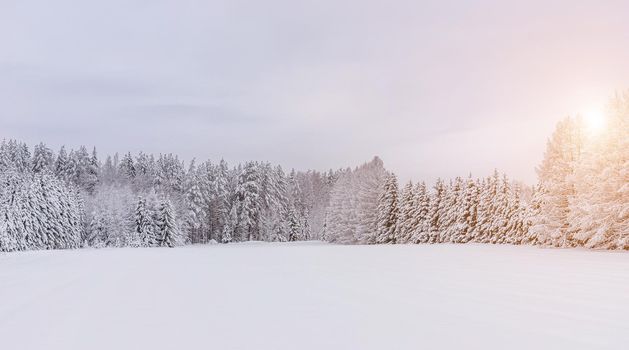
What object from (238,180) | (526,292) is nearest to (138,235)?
(238,180)

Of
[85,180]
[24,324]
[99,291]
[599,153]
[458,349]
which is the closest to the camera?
[458,349]

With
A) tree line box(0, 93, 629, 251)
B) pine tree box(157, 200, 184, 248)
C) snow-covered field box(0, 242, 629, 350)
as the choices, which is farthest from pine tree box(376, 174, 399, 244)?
snow-covered field box(0, 242, 629, 350)

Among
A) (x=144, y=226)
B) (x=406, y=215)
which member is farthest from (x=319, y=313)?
(x=144, y=226)

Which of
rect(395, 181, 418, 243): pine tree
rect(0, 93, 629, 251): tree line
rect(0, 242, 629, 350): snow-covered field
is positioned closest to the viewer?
rect(0, 242, 629, 350): snow-covered field

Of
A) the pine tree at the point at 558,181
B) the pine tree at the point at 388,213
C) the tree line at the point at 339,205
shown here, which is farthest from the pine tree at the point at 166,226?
the pine tree at the point at 558,181

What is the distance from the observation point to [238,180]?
91562 mm

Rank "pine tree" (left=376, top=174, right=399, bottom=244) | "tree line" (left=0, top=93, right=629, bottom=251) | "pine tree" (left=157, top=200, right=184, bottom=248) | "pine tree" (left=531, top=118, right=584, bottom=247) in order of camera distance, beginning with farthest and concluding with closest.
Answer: "pine tree" (left=157, top=200, right=184, bottom=248), "pine tree" (left=376, top=174, right=399, bottom=244), "pine tree" (left=531, top=118, right=584, bottom=247), "tree line" (left=0, top=93, right=629, bottom=251)

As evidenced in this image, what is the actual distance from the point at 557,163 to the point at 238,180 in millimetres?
64409

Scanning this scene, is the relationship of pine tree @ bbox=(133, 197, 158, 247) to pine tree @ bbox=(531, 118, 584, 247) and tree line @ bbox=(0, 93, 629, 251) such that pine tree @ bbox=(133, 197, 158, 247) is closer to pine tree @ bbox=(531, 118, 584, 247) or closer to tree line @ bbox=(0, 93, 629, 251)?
tree line @ bbox=(0, 93, 629, 251)

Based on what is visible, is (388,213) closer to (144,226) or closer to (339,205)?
(339,205)

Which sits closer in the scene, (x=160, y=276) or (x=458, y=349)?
(x=458, y=349)

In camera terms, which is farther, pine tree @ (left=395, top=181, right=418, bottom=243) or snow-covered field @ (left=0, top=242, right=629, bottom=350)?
pine tree @ (left=395, top=181, right=418, bottom=243)

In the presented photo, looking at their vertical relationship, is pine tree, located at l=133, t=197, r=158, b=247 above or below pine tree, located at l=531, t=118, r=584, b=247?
below

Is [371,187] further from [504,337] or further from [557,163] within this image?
[504,337]
